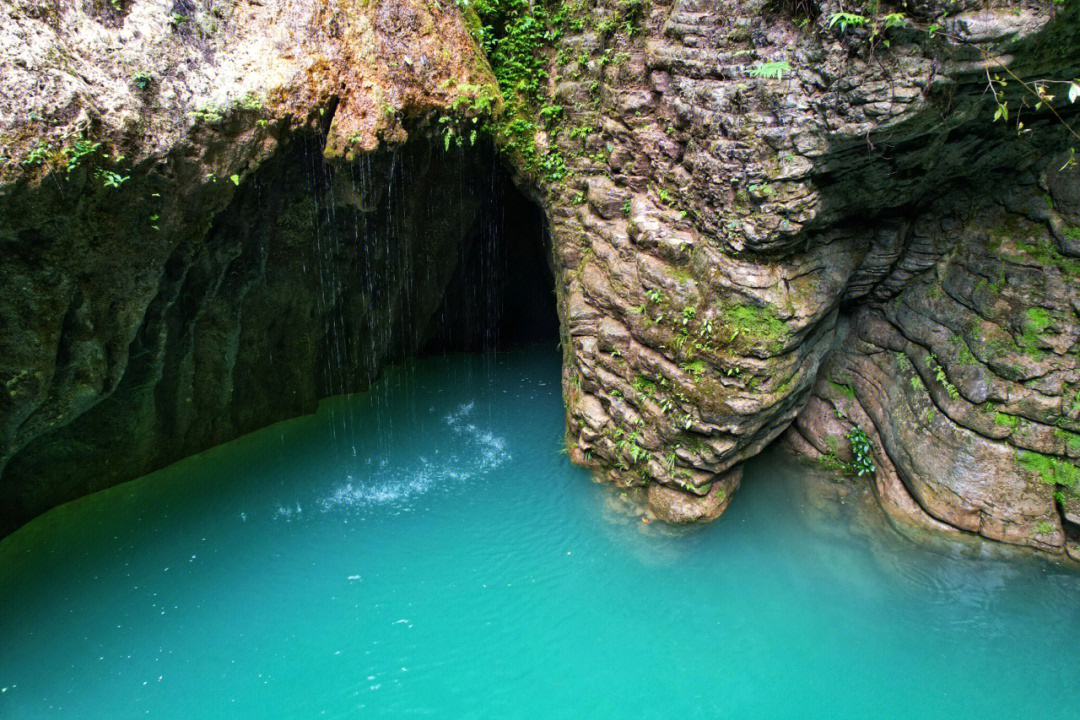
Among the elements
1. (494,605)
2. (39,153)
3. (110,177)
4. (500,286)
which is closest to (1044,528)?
(494,605)

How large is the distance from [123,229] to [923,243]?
8.10 meters

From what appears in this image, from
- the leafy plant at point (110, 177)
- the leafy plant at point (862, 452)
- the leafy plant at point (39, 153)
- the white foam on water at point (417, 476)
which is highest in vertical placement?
the leafy plant at point (39, 153)

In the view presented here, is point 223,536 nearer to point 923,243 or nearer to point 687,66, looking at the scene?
point 687,66

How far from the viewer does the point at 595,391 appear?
782 cm

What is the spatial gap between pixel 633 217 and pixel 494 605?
445 centimetres

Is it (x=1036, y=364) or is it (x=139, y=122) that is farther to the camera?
(x=1036, y=364)

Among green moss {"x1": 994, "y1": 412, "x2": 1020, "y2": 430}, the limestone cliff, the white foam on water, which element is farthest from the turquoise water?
green moss {"x1": 994, "y1": 412, "x2": 1020, "y2": 430}

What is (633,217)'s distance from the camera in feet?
22.9

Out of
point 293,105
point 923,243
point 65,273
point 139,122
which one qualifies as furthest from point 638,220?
point 65,273

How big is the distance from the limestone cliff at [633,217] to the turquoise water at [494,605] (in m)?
0.64

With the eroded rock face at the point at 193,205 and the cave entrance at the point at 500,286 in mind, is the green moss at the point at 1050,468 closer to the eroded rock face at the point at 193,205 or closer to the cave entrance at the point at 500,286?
the cave entrance at the point at 500,286

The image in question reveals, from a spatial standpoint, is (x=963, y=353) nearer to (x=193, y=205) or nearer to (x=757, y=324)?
(x=757, y=324)

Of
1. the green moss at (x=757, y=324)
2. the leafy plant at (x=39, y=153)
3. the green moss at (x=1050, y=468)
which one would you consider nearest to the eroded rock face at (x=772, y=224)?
the green moss at (x=757, y=324)

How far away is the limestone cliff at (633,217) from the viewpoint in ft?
16.9
